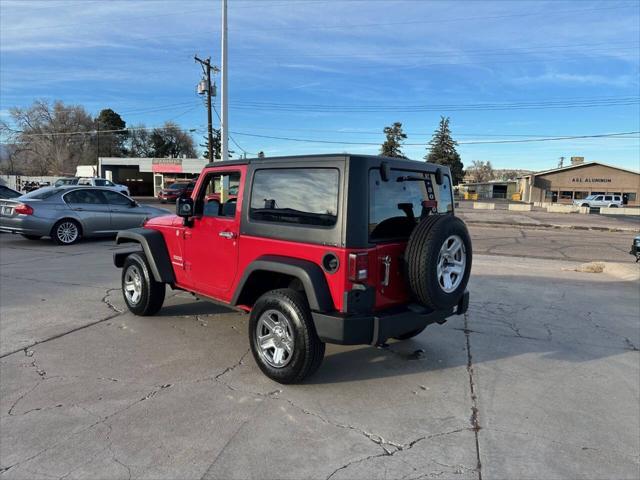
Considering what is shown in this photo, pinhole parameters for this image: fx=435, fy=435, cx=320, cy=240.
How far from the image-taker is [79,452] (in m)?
2.71

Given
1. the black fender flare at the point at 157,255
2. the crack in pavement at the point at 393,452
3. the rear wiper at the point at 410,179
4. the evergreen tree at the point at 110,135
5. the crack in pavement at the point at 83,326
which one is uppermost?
the evergreen tree at the point at 110,135

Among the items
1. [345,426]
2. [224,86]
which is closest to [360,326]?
[345,426]

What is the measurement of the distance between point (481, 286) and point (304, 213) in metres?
5.31

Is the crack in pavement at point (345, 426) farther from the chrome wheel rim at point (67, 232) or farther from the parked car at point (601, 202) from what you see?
the parked car at point (601, 202)

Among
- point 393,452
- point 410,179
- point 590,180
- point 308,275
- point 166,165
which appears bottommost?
point 393,452

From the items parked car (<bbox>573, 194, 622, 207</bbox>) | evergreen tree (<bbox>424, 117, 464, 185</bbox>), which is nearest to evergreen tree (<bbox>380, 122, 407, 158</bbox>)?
evergreen tree (<bbox>424, 117, 464, 185</bbox>)

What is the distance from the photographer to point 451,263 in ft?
12.7

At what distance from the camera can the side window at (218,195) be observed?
4387mm

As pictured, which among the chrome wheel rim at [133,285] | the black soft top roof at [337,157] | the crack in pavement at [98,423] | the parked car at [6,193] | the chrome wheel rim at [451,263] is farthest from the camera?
the parked car at [6,193]

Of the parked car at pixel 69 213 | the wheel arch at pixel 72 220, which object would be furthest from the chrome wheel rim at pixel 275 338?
the wheel arch at pixel 72 220

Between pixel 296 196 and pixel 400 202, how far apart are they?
2.97 ft

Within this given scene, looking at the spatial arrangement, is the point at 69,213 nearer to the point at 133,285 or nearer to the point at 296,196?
the point at 133,285

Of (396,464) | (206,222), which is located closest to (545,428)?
(396,464)

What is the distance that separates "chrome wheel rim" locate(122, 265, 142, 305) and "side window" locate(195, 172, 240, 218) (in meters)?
1.39
